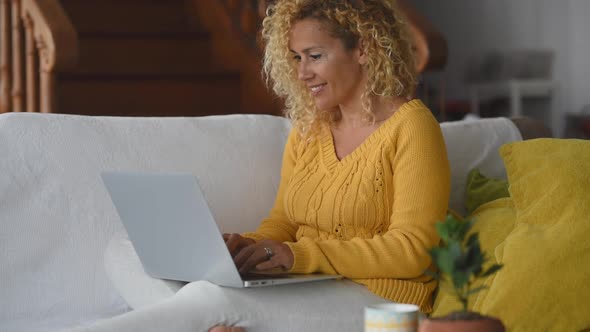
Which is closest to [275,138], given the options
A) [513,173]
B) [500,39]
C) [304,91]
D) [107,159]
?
[304,91]

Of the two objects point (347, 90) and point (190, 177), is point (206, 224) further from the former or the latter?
point (347, 90)

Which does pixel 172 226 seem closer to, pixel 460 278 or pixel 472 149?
pixel 460 278

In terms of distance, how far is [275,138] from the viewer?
2.54 m

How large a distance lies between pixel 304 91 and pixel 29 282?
2.61 feet

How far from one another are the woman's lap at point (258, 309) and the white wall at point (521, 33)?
5.61 m

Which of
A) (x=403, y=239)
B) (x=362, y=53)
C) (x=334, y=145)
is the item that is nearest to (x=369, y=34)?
(x=362, y=53)

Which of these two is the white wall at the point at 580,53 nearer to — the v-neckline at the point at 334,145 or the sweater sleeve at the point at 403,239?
the v-neckline at the point at 334,145

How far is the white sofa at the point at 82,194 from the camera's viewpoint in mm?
2158

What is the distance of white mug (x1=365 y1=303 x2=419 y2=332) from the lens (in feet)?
4.10

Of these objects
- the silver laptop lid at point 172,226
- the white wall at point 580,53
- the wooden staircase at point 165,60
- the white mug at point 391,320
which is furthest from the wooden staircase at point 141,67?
the white wall at point 580,53

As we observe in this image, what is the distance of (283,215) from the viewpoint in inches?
93.8

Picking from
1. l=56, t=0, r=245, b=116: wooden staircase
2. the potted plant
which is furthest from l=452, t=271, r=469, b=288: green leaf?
l=56, t=0, r=245, b=116: wooden staircase

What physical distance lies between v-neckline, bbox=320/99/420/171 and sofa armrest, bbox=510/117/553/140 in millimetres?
548

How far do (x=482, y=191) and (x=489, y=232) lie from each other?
297 millimetres
